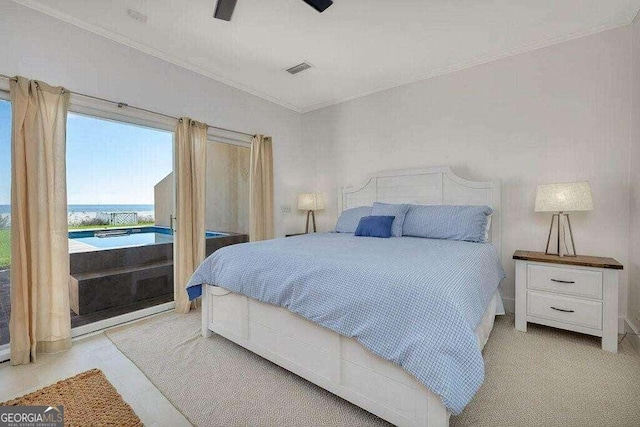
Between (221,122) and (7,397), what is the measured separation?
2.89 m

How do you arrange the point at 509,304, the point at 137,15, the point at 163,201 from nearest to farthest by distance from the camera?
the point at 137,15, the point at 509,304, the point at 163,201

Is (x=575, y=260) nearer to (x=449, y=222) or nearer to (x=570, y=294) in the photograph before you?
(x=570, y=294)

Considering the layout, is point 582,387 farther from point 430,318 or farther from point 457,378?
point 430,318

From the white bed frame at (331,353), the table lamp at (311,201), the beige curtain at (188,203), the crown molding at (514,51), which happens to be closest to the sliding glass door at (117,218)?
the beige curtain at (188,203)

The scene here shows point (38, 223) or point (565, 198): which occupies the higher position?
point (565, 198)

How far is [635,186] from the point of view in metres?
2.25

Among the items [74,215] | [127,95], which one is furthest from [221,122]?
[74,215]

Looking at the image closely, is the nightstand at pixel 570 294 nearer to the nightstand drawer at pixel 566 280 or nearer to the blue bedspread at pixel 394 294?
the nightstand drawer at pixel 566 280

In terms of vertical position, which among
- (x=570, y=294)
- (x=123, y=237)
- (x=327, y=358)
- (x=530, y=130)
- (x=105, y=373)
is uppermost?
(x=530, y=130)

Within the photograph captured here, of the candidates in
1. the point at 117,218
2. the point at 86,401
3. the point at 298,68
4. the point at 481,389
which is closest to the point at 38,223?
the point at 117,218

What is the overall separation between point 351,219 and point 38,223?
2.76 meters

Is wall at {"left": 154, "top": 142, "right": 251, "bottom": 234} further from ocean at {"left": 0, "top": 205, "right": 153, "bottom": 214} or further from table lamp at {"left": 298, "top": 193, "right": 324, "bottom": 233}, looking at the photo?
table lamp at {"left": 298, "top": 193, "right": 324, "bottom": 233}

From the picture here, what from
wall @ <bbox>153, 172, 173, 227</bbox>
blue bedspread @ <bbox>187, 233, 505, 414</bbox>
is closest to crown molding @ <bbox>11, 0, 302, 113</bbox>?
wall @ <bbox>153, 172, 173, 227</bbox>

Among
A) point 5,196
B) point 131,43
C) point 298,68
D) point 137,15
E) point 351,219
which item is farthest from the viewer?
point 351,219
